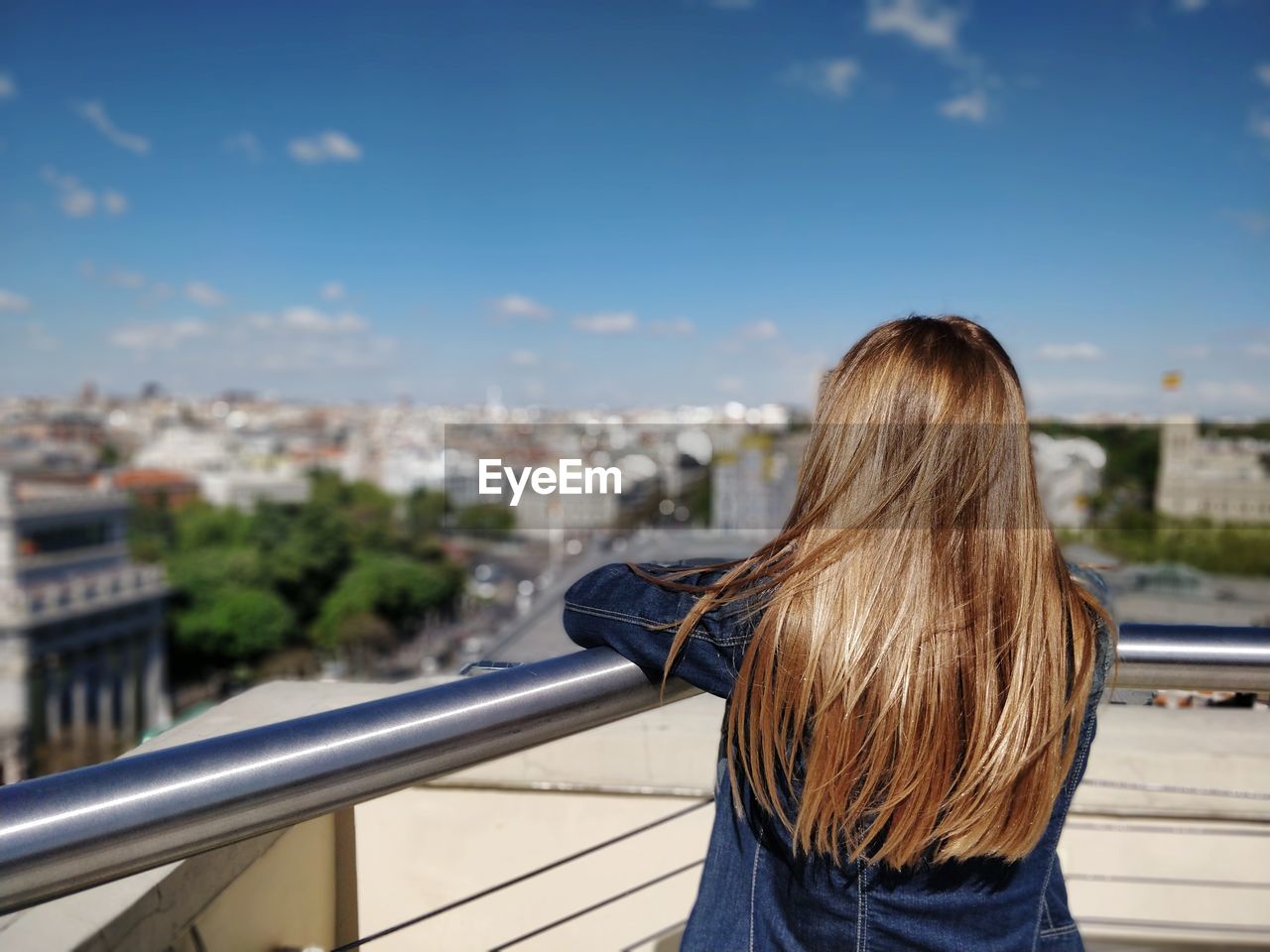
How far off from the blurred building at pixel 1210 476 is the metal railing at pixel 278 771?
1413 cm

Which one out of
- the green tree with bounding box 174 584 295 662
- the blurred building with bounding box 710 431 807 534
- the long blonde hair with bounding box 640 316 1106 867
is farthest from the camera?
the green tree with bounding box 174 584 295 662

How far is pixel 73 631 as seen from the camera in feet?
80.9

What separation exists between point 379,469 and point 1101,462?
4949cm

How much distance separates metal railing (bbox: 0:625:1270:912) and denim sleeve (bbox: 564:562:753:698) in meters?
0.02

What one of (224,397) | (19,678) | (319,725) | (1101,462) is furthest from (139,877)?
(224,397)

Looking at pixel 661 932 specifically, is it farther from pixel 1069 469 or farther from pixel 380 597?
pixel 380 597

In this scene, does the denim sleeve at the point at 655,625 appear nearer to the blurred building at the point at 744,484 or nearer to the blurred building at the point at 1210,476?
the blurred building at the point at 744,484

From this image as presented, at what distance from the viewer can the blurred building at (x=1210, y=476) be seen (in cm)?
1402

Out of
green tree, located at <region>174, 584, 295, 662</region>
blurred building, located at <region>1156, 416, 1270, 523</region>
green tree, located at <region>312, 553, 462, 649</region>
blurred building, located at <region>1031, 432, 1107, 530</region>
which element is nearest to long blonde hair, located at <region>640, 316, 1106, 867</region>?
blurred building, located at <region>1031, 432, 1107, 530</region>

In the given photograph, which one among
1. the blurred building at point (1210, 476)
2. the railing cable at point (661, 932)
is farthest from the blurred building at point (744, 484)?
the railing cable at point (661, 932)

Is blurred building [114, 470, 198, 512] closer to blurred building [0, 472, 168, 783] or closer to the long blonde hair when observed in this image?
blurred building [0, 472, 168, 783]

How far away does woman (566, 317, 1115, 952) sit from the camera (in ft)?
2.14

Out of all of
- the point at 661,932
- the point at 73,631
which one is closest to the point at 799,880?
the point at 661,932

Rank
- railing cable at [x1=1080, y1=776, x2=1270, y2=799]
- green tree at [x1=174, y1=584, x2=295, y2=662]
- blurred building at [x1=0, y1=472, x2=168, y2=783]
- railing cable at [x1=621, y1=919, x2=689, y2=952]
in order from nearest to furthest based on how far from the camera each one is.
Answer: railing cable at [x1=621, y1=919, x2=689, y2=952], railing cable at [x1=1080, y1=776, x2=1270, y2=799], blurred building at [x1=0, y1=472, x2=168, y2=783], green tree at [x1=174, y1=584, x2=295, y2=662]
